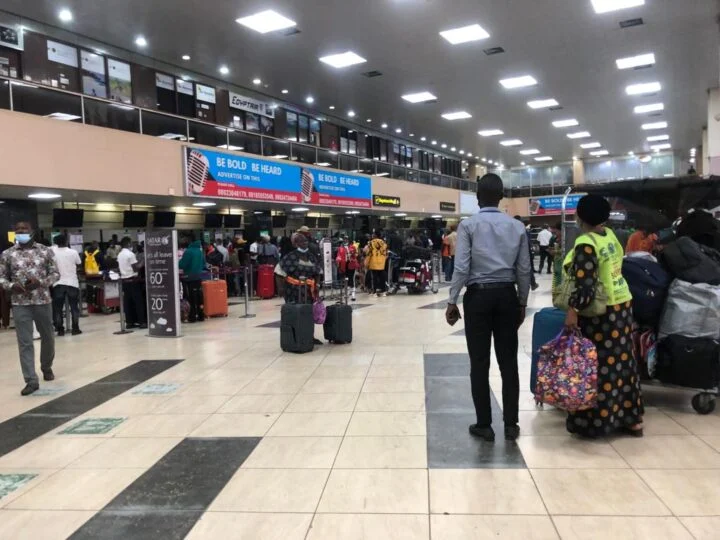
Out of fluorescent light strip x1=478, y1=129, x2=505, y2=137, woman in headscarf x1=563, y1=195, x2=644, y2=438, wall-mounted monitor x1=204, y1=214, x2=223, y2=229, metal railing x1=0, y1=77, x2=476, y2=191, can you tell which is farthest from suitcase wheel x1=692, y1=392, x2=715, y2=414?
fluorescent light strip x1=478, y1=129, x2=505, y2=137

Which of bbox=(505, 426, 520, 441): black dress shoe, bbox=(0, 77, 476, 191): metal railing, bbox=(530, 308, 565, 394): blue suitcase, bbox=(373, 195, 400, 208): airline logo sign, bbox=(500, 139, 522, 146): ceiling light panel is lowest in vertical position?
bbox=(505, 426, 520, 441): black dress shoe

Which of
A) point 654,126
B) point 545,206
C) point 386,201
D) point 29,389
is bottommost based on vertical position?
point 29,389

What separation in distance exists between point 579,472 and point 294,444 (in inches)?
75.5

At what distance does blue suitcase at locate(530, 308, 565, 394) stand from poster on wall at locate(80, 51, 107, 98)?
12.2 m

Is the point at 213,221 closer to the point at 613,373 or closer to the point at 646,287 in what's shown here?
the point at 646,287

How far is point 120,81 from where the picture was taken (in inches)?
539

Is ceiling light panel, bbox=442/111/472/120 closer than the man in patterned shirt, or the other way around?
the man in patterned shirt

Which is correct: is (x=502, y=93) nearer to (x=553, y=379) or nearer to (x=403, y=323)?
(x=403, y=323)

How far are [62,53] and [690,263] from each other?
43.0ft


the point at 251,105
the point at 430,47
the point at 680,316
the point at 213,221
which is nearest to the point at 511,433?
the point at 680,316

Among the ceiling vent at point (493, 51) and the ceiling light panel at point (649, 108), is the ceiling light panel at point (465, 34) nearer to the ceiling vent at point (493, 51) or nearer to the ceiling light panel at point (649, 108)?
the ceiling vent at point (493, 51)

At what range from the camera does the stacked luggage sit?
4.16 m

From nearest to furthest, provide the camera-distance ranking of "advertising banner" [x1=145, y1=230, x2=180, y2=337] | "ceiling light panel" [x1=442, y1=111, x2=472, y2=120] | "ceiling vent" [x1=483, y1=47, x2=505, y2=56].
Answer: "advertising banner" [x1=145, y1=230, x2=180, y2=337]
"ceiling vent" [x1=483, y1=47, x2=505, y2=56]
"ceiling light panel" [x1=442, y1=111, x2=472, y2=120]

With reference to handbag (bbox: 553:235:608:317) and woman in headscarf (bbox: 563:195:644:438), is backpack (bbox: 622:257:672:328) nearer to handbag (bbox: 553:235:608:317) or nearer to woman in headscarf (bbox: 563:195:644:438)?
woman in headscarf (bbox: 563:195:644:438)
